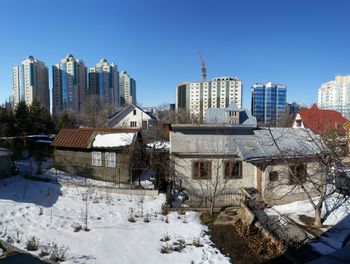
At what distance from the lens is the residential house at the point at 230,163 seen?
15.8 metres

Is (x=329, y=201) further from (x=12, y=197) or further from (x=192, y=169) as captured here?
(x=12, y=197)

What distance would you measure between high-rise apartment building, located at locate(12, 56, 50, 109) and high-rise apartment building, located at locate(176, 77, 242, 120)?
46637 millimetres

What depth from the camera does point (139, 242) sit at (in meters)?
10.1

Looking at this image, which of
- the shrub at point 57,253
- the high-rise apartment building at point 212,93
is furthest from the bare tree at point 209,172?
the high-rise apartment building at point 212,93

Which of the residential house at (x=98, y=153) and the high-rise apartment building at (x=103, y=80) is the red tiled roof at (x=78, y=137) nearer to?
the residential house at (x=98, y=153)

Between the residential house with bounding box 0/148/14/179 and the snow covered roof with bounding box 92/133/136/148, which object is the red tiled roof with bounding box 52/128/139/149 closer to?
the snow covered roof with bounding box 92/133/136/148

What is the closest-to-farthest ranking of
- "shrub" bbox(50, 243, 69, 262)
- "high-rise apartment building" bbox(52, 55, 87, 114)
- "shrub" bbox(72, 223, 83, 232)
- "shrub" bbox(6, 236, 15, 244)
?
1. "shrub" bbox(50, 243, 69, 262)
2. "shrub" bbox(6, 236, 15, 244)
3. "shrub" bbox(72, 223, 83, 232)
4. "high-rise apartment building" bbox(52, 55, 87, 114)

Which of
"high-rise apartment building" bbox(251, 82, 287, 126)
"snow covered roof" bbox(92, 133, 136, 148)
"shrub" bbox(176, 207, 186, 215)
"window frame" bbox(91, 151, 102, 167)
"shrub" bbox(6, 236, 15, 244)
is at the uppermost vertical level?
"high-rise apartment building" bbox(251, 82, 287, 126)

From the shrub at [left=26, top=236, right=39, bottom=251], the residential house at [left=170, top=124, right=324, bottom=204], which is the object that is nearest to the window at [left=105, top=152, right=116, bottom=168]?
the residential house at [left=170, top=124, right=324, bottom=204]

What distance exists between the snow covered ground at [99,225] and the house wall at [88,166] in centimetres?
222

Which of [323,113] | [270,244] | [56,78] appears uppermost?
[56,78]

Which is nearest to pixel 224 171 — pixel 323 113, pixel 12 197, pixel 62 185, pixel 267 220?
pixel 267 220

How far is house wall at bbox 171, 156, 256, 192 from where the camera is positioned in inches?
635

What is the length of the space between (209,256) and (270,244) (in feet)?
8.87
